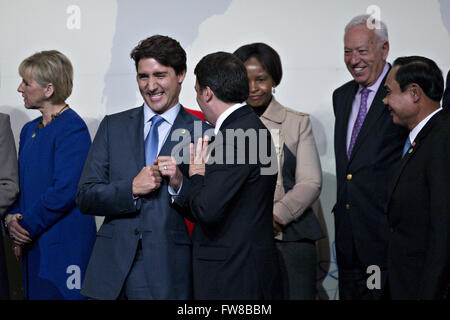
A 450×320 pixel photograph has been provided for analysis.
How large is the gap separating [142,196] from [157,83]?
1.69 ft

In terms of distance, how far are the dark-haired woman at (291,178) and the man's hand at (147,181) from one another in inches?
41.2

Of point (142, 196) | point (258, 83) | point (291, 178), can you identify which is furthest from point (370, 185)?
point (142, 196)

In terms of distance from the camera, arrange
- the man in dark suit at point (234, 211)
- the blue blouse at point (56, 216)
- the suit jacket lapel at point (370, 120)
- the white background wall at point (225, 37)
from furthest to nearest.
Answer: the white background wall at point (225, 37)
the suit jacket lapel at point (370, 120)
the blue blouse at point (56, 216)
the man in dark suit at point (234, 211)

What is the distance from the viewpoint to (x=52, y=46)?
188 inches

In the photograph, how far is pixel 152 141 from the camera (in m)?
3.04

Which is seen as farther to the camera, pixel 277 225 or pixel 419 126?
pixel 277 225

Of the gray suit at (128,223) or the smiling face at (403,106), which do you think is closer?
the gray suit at (128,223)

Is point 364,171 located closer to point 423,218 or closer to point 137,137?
point 423,218

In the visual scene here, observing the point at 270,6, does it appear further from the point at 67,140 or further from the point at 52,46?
the point at 67,140

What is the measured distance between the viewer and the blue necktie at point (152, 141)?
3016 mm

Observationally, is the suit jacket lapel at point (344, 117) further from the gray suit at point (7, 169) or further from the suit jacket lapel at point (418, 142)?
the gray suit at point (7, 169)

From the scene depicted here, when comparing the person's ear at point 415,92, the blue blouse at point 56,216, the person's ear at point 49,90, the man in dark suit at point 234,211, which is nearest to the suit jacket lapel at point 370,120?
the person's ear at point 415,92

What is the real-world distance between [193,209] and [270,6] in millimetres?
2409
